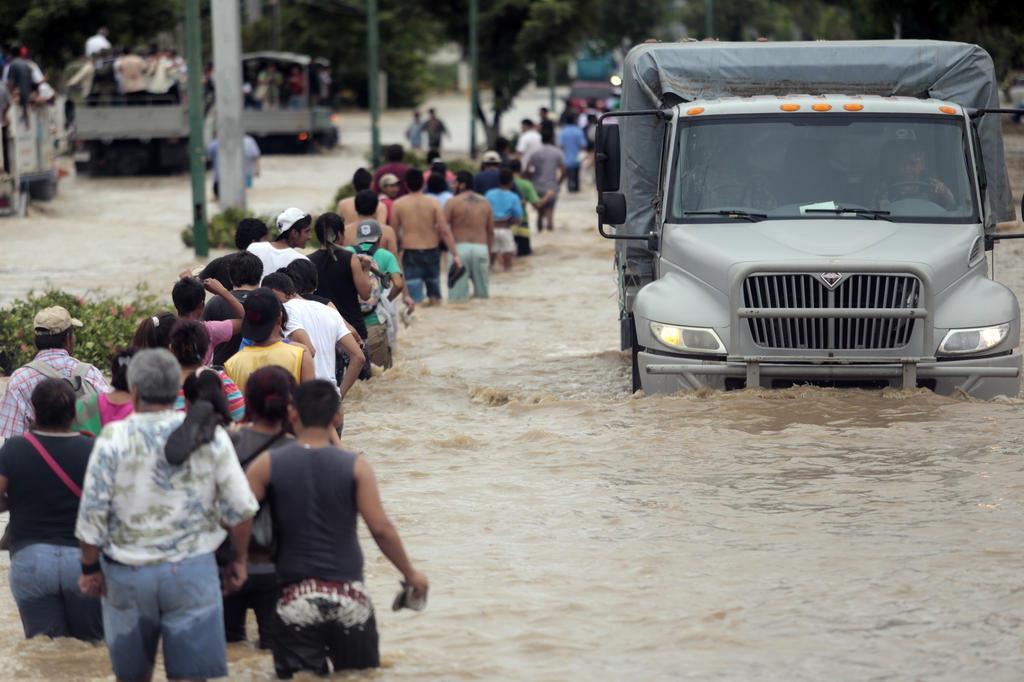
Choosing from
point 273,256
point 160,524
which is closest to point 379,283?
point 273,256

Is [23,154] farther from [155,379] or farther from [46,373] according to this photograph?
[155,379]

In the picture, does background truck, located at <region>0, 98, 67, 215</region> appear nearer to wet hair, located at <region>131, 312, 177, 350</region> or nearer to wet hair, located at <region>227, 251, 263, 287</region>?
wet hair, located at <region>227, 251, 263, 287</region>

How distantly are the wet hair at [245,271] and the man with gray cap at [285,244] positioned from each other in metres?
1.20

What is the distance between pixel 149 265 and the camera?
22.8 metres

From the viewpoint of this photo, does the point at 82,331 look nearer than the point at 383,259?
No

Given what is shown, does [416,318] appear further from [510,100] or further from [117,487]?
[510,100]

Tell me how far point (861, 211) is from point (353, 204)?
16.7ft

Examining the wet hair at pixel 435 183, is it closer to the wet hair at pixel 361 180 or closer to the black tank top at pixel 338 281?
the wet hair at pixel 361 180

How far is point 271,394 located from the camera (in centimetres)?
607

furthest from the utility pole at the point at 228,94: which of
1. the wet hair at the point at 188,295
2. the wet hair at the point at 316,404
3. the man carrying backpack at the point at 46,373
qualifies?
the wet hair at the point at 316,404

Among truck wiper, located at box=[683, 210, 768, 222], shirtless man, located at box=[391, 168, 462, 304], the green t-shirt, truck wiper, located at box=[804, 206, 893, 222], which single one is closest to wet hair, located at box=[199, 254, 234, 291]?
the green t-shirt

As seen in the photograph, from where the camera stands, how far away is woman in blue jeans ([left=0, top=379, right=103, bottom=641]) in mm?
6332

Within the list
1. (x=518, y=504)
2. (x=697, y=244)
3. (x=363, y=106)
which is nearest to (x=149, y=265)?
(x=697, y=244)

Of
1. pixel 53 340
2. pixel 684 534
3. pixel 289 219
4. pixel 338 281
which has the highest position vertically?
pixel 289 219
